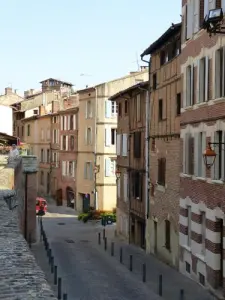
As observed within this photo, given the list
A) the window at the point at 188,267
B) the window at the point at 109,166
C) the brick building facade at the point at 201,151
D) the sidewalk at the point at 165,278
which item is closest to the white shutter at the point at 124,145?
the sidewalk at the point at 165,278

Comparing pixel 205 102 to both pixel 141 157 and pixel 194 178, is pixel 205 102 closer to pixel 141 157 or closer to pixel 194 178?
pixel 194 178

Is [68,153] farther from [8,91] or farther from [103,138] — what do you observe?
[8,91]

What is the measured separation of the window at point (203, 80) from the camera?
2080 centimetres

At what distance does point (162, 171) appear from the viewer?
2866 centimetres

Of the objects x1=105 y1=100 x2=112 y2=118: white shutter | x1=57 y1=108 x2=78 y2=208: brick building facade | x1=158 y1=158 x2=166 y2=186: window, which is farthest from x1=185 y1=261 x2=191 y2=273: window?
x1=57 y1=108 x2=78 y2=208: brick building facade

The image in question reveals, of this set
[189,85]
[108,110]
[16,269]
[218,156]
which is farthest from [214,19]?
[108,110]

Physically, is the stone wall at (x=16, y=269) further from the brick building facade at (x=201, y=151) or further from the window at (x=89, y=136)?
the window at (x=89, y=136)

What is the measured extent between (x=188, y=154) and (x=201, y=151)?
1.67 meters

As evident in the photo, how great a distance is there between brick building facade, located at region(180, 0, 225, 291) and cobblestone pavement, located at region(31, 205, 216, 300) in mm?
1090

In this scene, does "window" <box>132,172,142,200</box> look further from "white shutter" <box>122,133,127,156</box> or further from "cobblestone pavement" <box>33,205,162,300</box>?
"cobblestone pavement" <box>33,205,162,300</box>

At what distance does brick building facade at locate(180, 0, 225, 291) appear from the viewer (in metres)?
19.6

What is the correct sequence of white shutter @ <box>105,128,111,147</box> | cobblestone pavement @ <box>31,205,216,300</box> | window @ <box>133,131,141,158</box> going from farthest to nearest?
1. white shutter @ <box>105,128,111,147</box>
2. window @ <box>133,131,141,158</box>
3. cobblestone pavement @ <box>31,205,216,300</box>

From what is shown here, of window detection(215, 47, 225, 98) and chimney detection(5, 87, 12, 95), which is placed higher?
chimney detection(5, 87, 12, 95)

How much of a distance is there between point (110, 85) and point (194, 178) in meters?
30.6
